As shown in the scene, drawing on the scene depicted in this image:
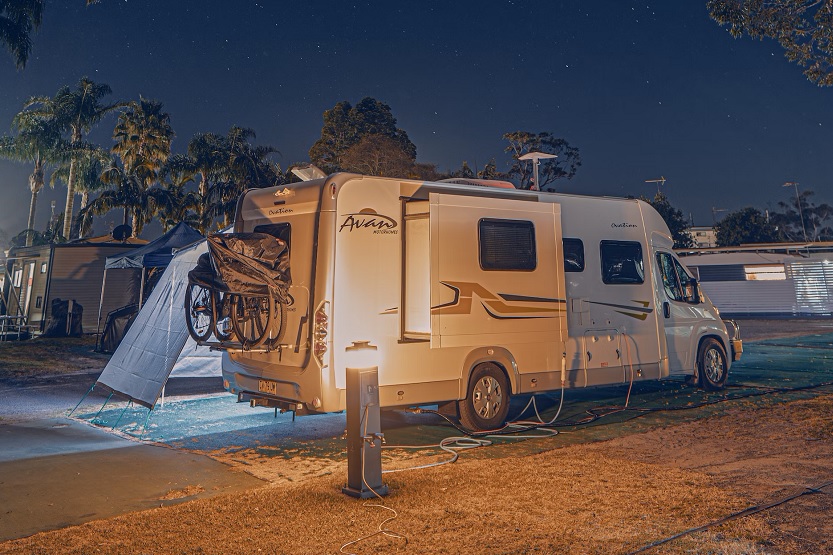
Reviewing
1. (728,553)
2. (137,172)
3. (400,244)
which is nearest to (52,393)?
(400,244)

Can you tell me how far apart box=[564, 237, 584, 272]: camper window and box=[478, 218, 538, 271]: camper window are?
0.69 meters

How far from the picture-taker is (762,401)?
9789 mm

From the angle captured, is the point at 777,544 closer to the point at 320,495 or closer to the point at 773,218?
the point at 320,495

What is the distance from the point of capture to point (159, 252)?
1689cm

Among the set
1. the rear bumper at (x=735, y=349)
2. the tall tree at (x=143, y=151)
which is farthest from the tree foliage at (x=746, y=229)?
the rear bumper at (x=735, y=349)

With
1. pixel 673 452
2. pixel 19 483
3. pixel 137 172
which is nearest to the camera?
pixel 19 483

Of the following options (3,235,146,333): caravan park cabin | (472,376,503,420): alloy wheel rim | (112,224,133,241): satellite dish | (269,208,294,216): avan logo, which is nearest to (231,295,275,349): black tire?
(269,208,294,216): avan logo

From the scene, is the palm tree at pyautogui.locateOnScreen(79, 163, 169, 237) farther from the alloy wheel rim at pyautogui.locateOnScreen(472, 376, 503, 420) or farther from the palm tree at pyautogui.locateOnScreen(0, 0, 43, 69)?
the alloy wheel rim at pyautogui.locateOnScreen(472, 376, 503, 420)

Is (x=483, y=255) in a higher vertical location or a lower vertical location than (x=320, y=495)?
higher

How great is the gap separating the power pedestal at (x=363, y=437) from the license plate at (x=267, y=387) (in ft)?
5.93

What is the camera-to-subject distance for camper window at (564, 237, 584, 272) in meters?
8.66

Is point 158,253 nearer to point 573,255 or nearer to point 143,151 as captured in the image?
point 573,255

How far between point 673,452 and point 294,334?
411 centimetres

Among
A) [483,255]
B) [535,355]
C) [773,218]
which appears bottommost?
[535,355]
